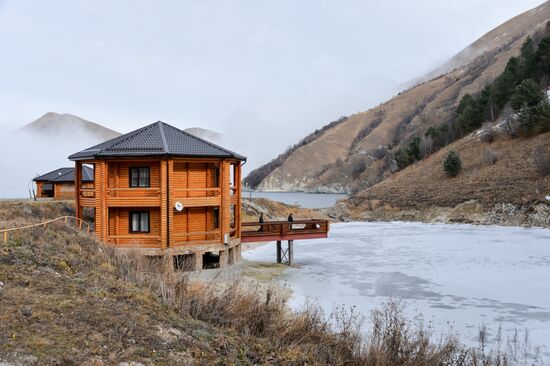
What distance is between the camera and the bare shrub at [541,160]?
50.8 metres

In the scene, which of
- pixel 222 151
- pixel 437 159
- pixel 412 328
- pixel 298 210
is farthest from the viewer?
pixel 437 159

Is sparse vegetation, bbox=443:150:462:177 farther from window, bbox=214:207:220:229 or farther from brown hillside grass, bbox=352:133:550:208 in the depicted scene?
window, bbox=214:207:220:229

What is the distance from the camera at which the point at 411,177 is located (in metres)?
69.8

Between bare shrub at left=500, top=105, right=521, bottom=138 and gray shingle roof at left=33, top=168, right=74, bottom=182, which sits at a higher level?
bare shrub at left=500, top=105, right=521, bottom=138

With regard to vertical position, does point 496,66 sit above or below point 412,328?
above

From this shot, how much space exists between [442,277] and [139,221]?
643 inches

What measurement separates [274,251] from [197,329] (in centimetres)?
2712

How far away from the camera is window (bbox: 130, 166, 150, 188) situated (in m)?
23.3

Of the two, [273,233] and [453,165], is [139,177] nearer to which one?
[273,233]

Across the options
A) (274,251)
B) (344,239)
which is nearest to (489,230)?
(344,239)

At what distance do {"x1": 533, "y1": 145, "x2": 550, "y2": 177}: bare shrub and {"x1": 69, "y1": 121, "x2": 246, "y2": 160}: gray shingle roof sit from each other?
4208 cm

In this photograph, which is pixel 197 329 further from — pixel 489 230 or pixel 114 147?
pixel 489 230

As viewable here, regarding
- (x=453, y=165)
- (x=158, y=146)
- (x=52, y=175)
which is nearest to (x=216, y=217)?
(x=158, y=146)

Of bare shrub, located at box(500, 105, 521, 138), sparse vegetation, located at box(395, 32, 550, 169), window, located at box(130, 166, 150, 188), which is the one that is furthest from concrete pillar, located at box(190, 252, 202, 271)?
bare shrub, located at box(500, 105, 521, 138)
